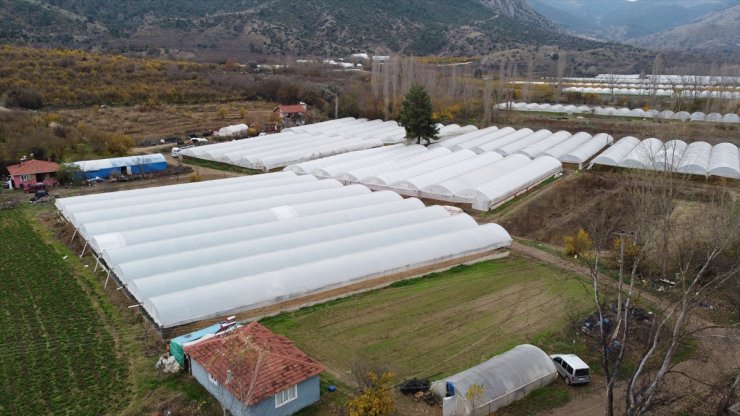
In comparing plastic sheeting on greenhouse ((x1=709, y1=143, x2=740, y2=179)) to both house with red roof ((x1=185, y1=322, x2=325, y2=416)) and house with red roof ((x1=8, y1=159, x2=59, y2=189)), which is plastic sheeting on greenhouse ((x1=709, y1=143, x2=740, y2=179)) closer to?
house with red roof ((x1=185, y1=322, x2=325, y2=416))

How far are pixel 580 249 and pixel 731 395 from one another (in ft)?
39.0

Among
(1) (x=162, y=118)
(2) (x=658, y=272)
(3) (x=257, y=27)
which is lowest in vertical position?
(2) (x=658, y=272)

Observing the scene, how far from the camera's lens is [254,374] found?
42.0 feet

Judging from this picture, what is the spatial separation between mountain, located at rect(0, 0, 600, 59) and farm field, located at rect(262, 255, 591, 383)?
89234 mm

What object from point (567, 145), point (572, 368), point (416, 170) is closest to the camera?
point (572, 368)

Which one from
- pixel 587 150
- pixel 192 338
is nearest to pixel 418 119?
pixel 587 150

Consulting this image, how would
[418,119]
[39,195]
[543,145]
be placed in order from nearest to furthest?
[39,195], [418,119], [543,145]

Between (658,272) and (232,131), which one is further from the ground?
(232,131)

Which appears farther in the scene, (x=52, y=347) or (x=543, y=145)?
(x=543, y=145)

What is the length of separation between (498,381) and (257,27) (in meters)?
118

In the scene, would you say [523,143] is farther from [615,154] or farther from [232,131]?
[232,131]

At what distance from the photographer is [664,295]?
19672mm

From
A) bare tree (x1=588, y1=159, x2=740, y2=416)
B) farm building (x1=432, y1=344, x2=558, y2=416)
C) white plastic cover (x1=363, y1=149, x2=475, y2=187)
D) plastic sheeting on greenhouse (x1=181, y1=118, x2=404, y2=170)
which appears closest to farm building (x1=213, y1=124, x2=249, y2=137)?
plastic sheeting on greenhouse (x1=181, y1=118, x2=404, y2=170)

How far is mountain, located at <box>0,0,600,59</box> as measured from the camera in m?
101
